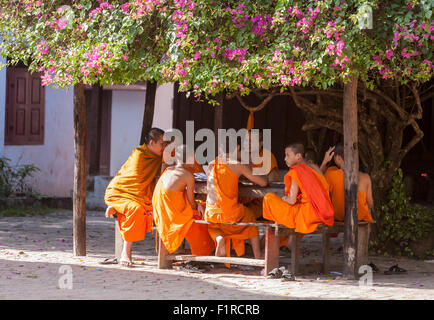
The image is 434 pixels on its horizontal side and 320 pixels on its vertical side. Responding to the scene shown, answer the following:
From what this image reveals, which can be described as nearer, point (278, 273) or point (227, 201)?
point (278, 273)

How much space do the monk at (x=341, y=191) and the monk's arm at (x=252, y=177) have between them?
2.61 feet

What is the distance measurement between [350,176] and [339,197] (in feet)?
2.77

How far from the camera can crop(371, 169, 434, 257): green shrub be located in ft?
31.1

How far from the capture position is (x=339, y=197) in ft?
27.7

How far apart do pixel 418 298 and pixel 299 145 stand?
2.09 m

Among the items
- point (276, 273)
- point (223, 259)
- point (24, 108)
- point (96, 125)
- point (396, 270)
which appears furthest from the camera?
point (96, 125)

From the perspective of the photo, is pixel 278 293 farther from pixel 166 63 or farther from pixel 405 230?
pixel 405 230

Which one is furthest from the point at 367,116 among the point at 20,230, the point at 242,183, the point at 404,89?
the point at 20,230

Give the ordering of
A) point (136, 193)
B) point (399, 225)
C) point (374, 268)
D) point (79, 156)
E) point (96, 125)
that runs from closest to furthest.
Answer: point (374, 268)
point (136, 193)
point (79, 156)
point (399, 225)
point (96, 125)

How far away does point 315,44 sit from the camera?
7.09m

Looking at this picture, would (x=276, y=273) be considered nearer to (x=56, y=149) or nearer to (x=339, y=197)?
(x=339, y=197)

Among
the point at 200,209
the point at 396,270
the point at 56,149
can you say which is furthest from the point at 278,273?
the point at 56,149

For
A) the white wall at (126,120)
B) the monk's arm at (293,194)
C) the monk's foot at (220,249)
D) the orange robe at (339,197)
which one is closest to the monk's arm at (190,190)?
the monk's foot at (220,249)

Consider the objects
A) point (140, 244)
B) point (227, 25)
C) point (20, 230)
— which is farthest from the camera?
point (20, 230)
